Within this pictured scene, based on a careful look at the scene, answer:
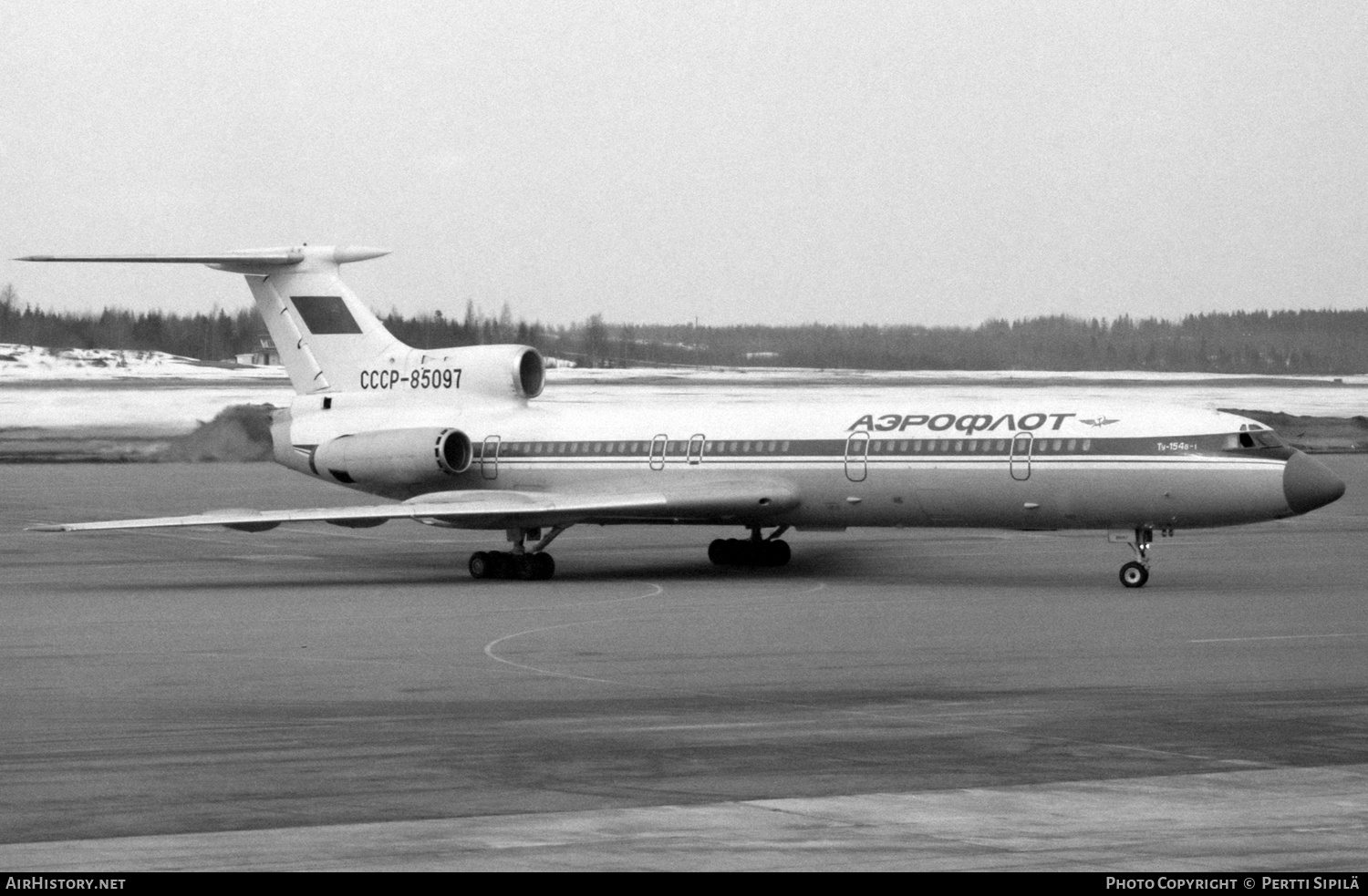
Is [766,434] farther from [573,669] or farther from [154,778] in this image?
[154,778]

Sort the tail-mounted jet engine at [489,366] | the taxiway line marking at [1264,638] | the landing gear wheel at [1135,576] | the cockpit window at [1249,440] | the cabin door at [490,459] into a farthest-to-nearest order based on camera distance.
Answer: the tail-mounted jet engine at [489,366] < the cabin door at [490,459] < the landing gear wheel at [1135,576] < the cockpit window at [1249,440] < the taxiway line marking at [1264,638]

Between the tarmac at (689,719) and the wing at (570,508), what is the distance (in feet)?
3.44

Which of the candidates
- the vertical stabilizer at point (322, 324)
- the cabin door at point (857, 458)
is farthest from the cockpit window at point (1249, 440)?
the vertical stabilizer at point (322, 324)

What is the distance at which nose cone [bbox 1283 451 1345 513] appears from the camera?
2691 cm

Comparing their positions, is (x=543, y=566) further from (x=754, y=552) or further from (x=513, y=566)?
(x=754, y=552)

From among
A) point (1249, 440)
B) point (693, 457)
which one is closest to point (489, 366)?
point (693, 457)

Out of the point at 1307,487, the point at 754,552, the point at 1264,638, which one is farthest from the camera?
the point at 754,552

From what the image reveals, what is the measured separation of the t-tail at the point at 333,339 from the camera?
1362 inches

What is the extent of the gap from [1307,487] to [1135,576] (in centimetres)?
266

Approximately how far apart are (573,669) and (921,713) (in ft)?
13.9

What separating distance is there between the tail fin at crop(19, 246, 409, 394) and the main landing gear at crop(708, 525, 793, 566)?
705cm

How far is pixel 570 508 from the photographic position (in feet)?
97.6

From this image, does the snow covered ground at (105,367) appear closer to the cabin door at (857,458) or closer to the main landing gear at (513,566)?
the main landing gear at (513,566)

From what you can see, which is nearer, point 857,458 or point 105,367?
point 857,458
